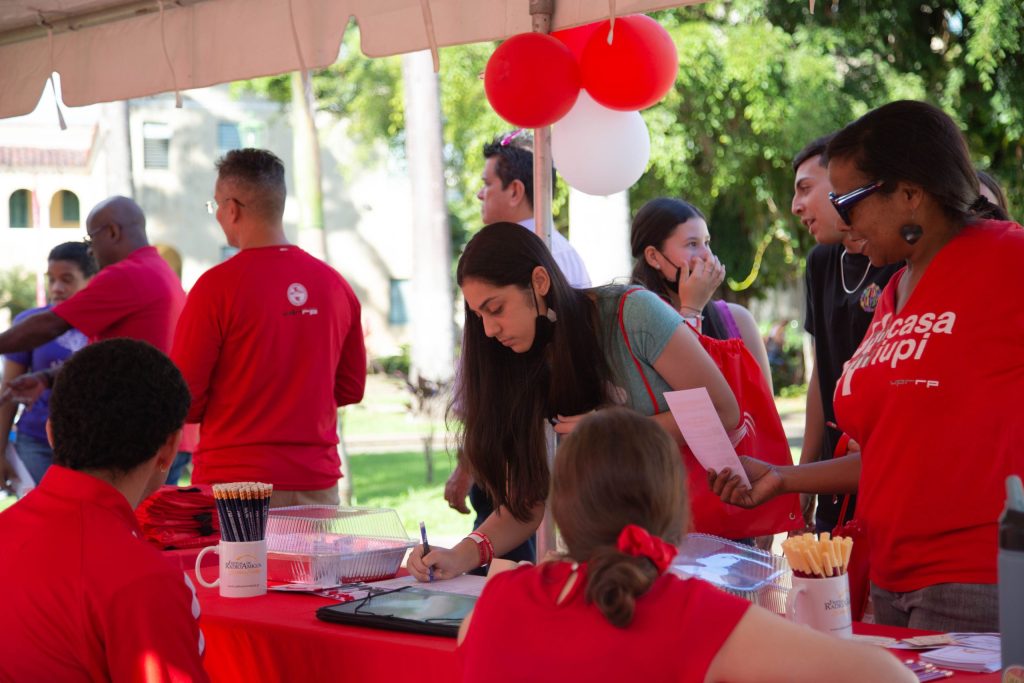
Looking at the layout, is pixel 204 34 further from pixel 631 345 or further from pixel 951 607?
pixel 951 607

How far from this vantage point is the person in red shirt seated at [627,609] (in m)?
1.38

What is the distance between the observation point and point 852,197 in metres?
2.15

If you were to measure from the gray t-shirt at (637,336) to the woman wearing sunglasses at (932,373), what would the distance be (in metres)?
0.46

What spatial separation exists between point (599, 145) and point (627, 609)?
7.53 feet

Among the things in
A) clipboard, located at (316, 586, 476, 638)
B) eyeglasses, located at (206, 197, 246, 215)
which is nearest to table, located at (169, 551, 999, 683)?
clipboard, located at (316, 586, 476, 638)

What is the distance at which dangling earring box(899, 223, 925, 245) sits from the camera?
2123 mm

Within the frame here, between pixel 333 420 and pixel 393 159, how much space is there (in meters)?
19.4

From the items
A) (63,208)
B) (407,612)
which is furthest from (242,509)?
(63,208)

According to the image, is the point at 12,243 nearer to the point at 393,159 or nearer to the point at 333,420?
the point at 393,159

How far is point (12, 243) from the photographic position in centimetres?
2356

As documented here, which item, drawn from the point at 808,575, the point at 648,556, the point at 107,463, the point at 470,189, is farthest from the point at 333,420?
the point at 470,189

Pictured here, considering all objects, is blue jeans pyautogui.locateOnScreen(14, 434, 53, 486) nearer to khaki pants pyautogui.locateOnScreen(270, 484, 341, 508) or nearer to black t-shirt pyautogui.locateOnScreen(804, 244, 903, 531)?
khaki pants pyautogui.locateOnScreen(270, 484, 341, 508)

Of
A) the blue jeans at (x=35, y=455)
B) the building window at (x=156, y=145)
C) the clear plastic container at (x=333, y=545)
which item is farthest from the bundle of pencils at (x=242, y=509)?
the building window at (x=156, y=145)

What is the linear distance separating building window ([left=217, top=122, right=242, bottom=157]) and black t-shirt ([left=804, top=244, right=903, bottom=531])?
2315cm
